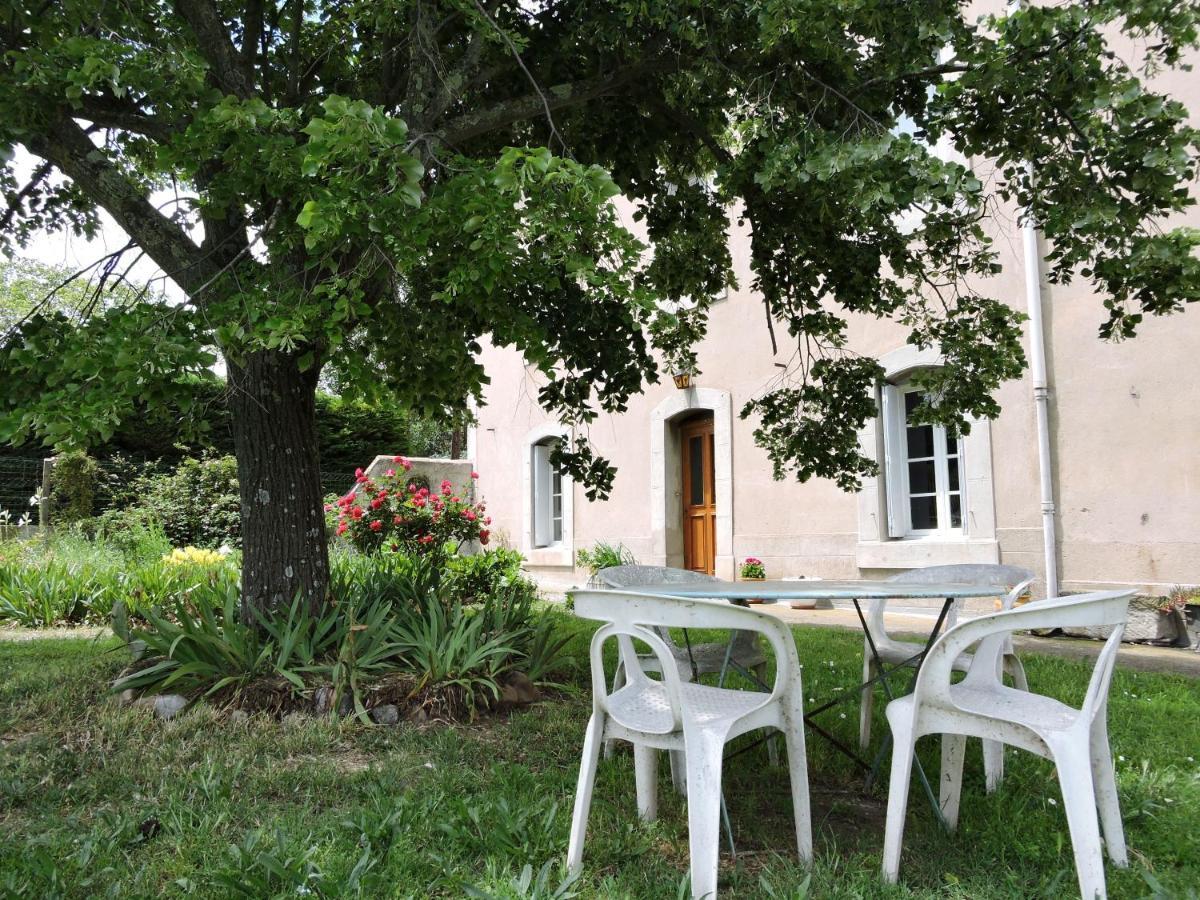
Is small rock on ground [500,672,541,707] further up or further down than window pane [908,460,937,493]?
further down

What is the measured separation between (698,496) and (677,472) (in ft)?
1.41

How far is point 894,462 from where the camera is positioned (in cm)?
836

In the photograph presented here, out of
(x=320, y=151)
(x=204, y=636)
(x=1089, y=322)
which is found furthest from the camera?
(x=1089, y=322)

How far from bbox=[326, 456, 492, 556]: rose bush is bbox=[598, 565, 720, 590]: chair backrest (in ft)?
17.0

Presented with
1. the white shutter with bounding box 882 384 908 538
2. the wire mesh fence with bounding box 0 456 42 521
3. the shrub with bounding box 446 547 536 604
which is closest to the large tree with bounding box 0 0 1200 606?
the white shutter with bounding box 882 384 908 538

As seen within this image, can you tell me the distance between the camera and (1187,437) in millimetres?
6328

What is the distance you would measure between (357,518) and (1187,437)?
295 inches

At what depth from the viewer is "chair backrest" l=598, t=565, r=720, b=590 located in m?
3.62

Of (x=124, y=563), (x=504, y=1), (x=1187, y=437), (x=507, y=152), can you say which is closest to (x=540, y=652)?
(x=507, y=152)

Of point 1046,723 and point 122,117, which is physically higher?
point 122,117

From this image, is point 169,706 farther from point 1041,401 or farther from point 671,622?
point 1041,401

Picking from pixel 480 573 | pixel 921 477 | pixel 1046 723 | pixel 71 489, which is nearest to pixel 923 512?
pixel 921 477

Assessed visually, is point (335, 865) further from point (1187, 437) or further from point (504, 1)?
point (1187, 437)

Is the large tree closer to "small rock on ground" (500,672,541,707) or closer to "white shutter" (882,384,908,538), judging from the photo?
"small rock on ground" (500,672,541,707)
